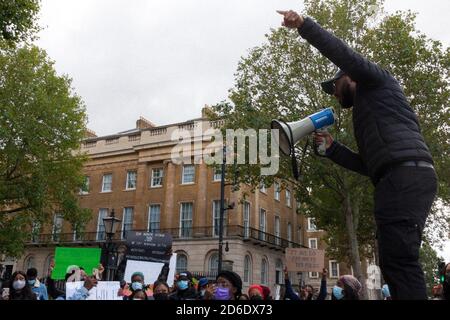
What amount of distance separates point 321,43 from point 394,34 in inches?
739

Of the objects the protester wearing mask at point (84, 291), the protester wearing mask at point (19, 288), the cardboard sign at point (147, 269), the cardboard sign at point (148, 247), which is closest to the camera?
the protester wearing mask at point (19, 288)

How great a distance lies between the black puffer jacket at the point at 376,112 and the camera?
101 inches

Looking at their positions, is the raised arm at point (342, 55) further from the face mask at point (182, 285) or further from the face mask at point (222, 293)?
the face mask at point (182, 285)

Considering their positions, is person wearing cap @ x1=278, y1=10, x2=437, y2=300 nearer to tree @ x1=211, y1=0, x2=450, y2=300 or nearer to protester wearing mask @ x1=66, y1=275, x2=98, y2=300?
protester wearing mask @ x1=66, y1=275, x2=98, y2=300

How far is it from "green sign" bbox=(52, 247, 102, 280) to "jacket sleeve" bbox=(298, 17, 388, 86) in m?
11.6

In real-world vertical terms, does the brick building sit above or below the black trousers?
above

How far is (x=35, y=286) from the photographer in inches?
358

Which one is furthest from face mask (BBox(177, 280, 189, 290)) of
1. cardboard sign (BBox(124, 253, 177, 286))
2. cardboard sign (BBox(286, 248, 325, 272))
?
cardboard sign (BBox(286, 248, 325, 272))

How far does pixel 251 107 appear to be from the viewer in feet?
70.6

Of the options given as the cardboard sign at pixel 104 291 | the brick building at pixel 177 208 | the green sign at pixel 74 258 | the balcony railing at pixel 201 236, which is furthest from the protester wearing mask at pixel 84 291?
the balcony railing at pixel 201 236

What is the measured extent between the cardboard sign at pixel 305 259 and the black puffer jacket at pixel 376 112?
13.8m

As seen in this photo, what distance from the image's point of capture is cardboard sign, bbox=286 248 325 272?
15901 millimetres

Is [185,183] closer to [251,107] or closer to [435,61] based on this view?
[251,107]

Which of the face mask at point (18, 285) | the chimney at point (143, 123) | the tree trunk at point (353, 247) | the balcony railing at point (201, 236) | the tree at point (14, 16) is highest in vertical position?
the chimney at point (143, 123)
